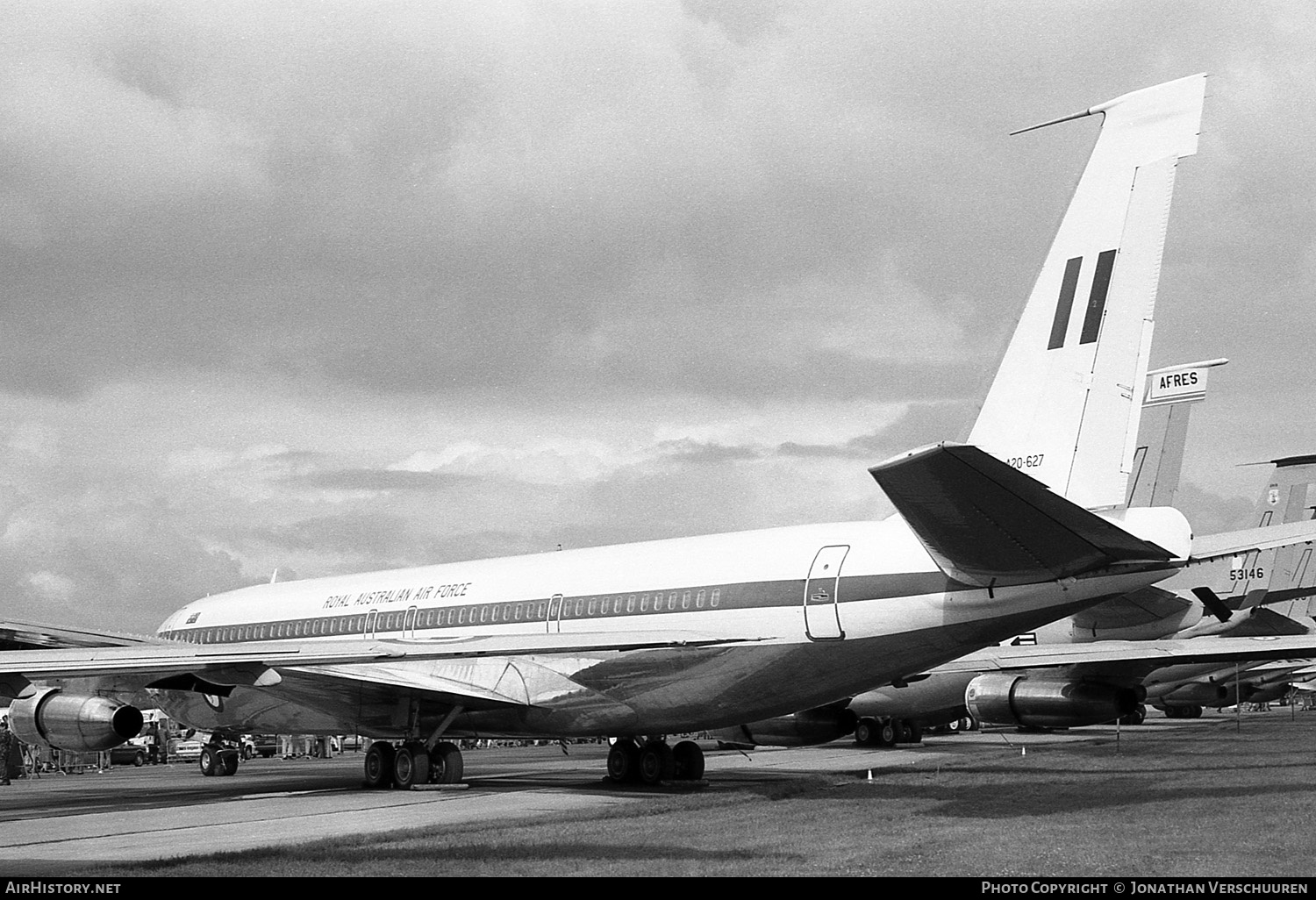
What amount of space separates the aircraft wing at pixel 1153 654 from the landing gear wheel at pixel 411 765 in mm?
9764

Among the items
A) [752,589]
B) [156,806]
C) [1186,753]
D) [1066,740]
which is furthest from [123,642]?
[1066,740]

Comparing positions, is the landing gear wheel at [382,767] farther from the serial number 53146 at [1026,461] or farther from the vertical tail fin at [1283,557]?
the vertical tail fin at [1283,557]

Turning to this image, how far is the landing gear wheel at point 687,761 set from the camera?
1970 centimetres

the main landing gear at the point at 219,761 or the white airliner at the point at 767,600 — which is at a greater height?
the white airliner at the point at 767,600

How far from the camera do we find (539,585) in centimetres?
2062

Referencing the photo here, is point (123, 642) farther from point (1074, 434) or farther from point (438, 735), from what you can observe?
point (1074, 434)

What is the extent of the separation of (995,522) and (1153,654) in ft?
48.9

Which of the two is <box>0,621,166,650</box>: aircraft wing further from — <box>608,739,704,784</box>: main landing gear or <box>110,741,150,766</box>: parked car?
<box>110,741,150,766</box>: parked car

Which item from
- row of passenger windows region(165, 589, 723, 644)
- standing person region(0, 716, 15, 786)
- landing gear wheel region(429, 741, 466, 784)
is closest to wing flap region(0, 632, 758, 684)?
row of passenger windows region(165, 589, 723, 644)

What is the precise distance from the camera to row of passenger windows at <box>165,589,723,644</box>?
18.3m

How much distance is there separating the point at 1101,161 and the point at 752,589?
6.71 m

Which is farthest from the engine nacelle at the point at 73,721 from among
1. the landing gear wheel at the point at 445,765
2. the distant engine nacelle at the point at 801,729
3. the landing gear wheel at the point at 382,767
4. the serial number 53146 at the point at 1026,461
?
the serial number 53146 at the point at 1026,461

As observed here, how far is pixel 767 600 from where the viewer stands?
16641 mm

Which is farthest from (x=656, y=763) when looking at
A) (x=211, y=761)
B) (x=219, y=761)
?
(x=211, y=761)
